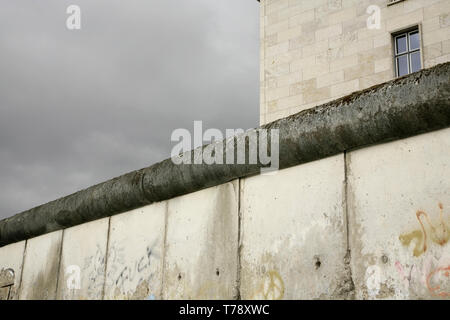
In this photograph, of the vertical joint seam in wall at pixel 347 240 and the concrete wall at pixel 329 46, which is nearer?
the vertical joint seam in wall at pixel 347 240

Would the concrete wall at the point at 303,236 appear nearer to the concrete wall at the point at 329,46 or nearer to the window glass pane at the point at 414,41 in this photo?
the concrete wall at the point at 329,46

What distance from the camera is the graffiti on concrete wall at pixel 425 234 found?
9.64 feet

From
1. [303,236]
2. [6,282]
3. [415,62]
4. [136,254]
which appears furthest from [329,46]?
[303,236]

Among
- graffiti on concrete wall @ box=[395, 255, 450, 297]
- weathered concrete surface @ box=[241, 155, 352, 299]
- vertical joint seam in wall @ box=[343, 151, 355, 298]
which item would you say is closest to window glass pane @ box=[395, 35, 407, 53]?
weathered concrete surface @ box=[241, 155, 352, 299]

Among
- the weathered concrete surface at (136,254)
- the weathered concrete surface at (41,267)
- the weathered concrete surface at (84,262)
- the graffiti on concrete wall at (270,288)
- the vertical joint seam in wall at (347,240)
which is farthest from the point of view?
the weathered concrete surface at (41,267)

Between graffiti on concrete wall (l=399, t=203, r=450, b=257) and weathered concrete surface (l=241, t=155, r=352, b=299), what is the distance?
1.40ft

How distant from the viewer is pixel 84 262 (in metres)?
5.62

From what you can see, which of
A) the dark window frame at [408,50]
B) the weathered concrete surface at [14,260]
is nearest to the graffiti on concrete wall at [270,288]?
the weathered concrete surface at [14,260]

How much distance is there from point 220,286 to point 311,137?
133 centimetres

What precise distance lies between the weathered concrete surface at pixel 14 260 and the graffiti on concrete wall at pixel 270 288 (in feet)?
13.2

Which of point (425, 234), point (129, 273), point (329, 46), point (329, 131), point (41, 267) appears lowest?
point (425, 234)

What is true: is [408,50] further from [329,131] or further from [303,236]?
[303,236]

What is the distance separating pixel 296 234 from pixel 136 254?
6.12 ft

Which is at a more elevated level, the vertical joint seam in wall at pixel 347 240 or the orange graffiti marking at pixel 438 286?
the vertical joint seam in wall at pixel 347 240
